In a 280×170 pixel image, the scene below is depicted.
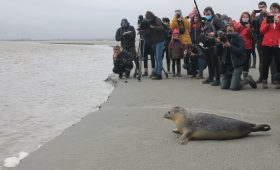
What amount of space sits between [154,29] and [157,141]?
719 centimetres

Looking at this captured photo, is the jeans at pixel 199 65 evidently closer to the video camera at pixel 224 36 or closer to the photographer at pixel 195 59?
the photographer at pixel 195 59

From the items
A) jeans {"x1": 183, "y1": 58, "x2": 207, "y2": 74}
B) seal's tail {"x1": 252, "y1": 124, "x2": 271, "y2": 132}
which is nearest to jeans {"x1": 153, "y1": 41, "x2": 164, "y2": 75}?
jeans {"x1": 183, "y1": 58, "x2": 207, "y2": 74}

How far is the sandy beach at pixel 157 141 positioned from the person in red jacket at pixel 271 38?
0.57 meters

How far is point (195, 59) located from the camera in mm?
13211

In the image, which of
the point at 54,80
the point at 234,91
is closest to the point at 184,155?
the point at 234,91

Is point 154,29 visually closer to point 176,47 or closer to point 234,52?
point 176,47

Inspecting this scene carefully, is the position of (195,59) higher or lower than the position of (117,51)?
lower

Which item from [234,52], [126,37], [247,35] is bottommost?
[234,52]

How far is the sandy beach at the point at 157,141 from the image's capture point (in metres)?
5.05

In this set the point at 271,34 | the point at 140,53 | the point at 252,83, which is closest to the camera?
the point at 271,34

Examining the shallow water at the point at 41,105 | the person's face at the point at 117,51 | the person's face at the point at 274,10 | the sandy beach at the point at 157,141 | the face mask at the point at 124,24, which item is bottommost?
the shallow water at the point at 41,105

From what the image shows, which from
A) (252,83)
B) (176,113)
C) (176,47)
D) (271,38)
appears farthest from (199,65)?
(176,113)

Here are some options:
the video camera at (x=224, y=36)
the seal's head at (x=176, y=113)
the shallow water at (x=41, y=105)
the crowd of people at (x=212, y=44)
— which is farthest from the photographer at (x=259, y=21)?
the seal's head at (x=176, y=113)

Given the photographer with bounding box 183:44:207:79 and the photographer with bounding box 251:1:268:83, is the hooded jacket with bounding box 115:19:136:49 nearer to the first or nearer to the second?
the photographer with bounding box 183:44:207:79
